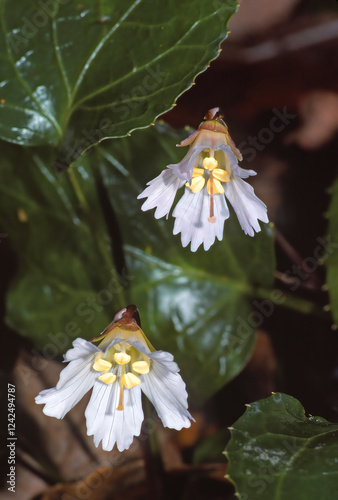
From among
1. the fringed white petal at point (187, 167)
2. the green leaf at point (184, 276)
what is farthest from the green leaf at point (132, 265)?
the fringed white petal at point (187, 167)

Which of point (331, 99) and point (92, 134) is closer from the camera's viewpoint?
point (92, 134)

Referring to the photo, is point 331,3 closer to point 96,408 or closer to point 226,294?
point 226,294

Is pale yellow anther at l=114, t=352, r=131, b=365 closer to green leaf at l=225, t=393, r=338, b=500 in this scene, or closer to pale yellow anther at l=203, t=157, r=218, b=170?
green leaf at l=225, t=393, r=338, b=500

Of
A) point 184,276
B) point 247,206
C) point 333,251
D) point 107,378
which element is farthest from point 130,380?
point 333,251

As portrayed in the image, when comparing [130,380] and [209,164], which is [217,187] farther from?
[130,380]

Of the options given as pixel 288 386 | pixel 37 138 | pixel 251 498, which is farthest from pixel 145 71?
pixel 288 386

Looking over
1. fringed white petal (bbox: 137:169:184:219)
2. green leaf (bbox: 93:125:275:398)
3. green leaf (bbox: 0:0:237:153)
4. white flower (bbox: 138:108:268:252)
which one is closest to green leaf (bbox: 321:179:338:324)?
green leaf (bbox: 93:125:275:398)

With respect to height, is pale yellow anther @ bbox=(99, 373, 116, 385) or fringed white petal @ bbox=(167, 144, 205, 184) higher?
fringed white petal @ bbox=(167, 144, 205, 184)
